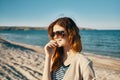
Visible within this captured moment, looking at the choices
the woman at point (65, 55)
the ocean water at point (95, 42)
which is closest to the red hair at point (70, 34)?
the woman at point (65, 55)

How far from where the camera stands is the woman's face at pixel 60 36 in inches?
84.5

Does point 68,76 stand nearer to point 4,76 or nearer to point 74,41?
point 74,41

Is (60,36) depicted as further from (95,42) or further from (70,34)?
(95,42)

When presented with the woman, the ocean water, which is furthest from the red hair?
the ocean water

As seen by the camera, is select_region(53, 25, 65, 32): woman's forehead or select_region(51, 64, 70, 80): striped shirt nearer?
select_region(51, 64, 70, 80): striped shirt

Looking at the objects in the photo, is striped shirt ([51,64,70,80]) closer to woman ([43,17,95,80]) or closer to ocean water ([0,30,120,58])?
woman ([43,17,95,80])

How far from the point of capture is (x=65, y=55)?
7.18ft

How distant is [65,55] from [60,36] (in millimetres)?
168

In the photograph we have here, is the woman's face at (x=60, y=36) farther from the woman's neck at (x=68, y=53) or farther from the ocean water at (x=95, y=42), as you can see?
the ocean water at (x=95, y=42)

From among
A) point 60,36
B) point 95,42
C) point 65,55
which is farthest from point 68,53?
point 95,42

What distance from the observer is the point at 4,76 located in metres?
7.69

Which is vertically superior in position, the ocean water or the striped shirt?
the striped shirt

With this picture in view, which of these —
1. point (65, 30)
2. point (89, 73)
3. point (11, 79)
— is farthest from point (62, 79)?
point (11, 79)

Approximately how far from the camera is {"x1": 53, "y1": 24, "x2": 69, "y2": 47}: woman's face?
2.15m
